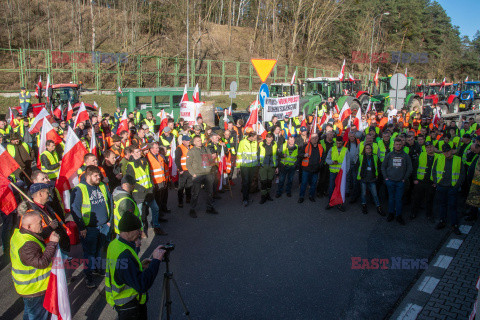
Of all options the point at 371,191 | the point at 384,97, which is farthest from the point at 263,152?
the point at 384,97

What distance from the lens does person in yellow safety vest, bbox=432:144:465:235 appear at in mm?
7015

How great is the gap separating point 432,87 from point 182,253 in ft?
89.7

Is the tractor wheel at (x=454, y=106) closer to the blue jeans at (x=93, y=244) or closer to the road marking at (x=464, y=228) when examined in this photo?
the road marking at (x=464, y=228)

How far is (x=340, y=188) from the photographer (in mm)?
8133

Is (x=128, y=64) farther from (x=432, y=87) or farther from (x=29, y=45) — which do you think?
(x=432, y=87)

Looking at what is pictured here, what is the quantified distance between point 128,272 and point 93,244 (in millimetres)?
2383

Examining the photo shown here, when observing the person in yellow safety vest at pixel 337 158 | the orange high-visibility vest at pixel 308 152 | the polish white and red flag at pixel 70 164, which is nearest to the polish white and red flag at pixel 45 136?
the polish white and red flag at pixel 70 164

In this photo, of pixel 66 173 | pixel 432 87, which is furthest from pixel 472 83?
pixel 66 173

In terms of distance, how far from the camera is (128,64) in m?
33.3

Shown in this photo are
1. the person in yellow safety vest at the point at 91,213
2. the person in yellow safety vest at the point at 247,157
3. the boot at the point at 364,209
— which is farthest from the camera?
the person in yellow safety vest at the point at 247,157

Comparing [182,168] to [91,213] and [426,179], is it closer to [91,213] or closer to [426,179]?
[91,213]

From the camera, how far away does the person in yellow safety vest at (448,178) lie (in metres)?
7.01

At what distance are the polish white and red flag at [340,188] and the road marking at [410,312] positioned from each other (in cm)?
351

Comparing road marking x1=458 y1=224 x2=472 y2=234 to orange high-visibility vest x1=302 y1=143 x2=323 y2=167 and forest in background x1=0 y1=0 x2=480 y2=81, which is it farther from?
forest in background x1=0 y1=0 x2=480 y2=81
